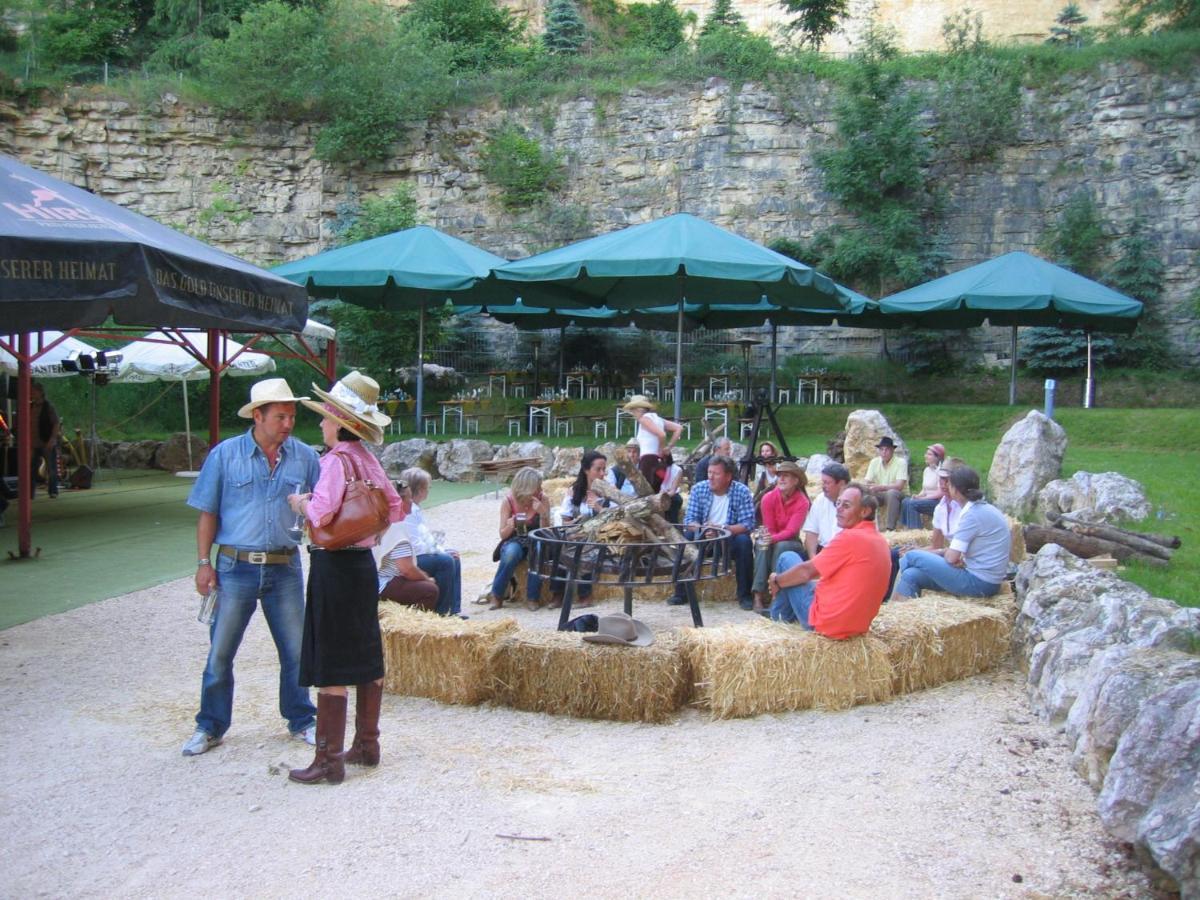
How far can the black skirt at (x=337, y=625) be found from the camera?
4.15 meters

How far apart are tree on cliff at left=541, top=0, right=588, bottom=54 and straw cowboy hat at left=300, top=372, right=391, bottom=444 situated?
1083 inches

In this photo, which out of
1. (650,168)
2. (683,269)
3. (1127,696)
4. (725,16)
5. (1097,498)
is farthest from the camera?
(725,16)

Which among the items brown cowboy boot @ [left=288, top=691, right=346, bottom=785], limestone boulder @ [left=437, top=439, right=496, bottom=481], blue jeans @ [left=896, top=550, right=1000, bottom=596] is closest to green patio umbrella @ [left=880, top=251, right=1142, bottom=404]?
limestone boulder @ [left=437, top=439, right=496, bottom=481]

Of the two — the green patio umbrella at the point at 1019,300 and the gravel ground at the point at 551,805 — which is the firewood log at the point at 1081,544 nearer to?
the gravel ground at the point at 551,805

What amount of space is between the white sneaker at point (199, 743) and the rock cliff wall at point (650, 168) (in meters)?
21.3

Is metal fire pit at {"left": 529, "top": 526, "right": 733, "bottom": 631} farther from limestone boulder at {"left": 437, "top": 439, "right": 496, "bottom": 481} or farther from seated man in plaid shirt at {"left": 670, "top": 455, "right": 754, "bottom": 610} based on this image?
limestone boulder at {"left": 437, "top": 439, "right": 496, "bottom": 481}

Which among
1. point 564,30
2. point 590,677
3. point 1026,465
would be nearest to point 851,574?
point 590,677

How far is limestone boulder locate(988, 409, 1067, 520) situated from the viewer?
409 inches

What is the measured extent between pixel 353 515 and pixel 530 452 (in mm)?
11967

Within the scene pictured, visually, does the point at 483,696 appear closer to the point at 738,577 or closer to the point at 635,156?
the point at 738,577

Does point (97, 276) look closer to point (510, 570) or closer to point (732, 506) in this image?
point (510, 570)

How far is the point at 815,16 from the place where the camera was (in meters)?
29.2

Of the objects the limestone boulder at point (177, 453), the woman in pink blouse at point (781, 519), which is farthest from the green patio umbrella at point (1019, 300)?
the limestone boulder at point (177, 453)

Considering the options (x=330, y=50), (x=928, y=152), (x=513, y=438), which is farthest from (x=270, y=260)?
(x=928, y=152)
